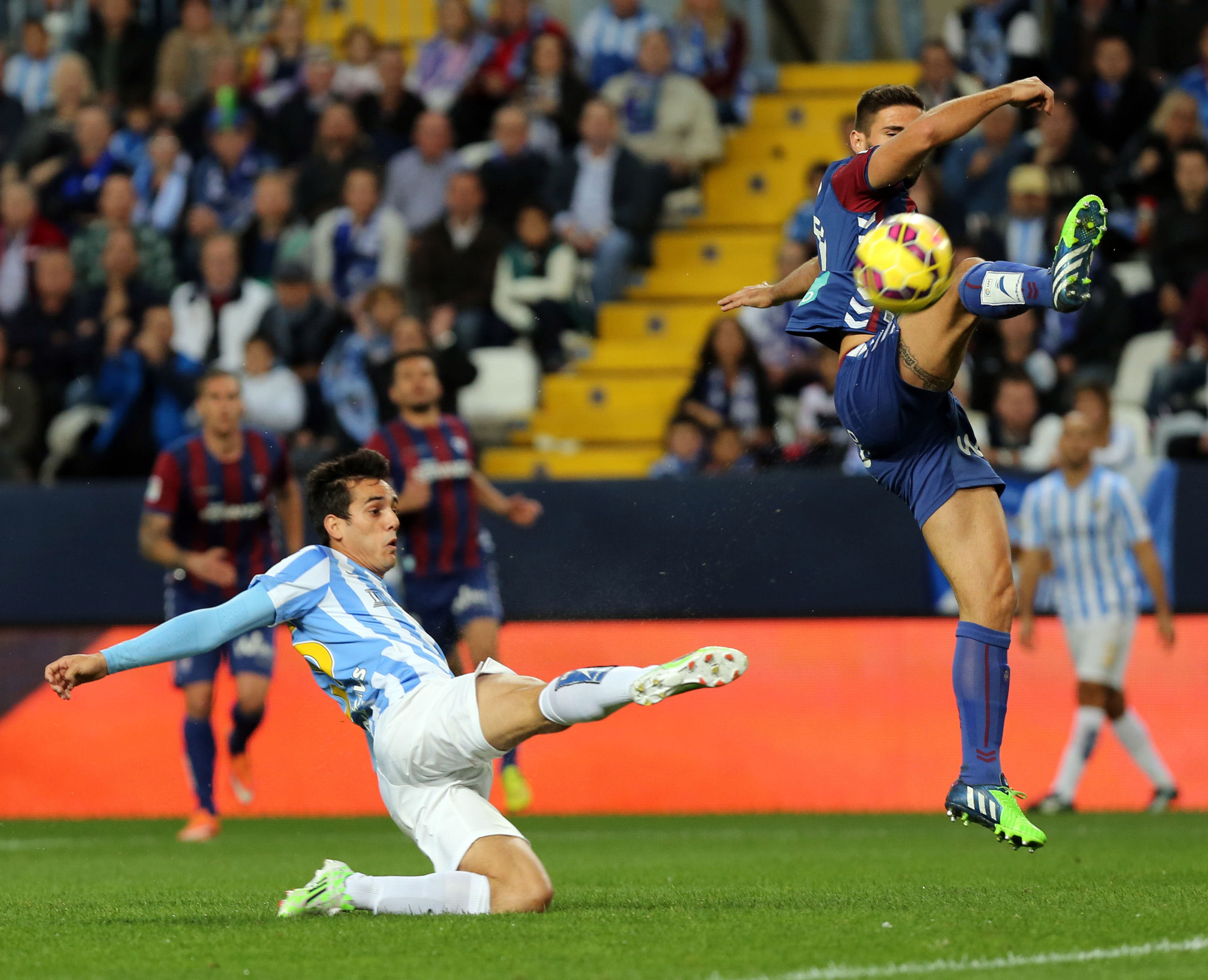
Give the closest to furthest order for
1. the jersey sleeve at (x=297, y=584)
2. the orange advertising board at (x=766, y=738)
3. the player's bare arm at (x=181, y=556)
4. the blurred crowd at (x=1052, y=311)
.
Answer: the jersey sleeve at (x=297, y=584)
the player's bare arm at (x=181, y=556)
the orange advertising board at (x=766, y=738)
the blurred crowd at (x=1052, y=311)

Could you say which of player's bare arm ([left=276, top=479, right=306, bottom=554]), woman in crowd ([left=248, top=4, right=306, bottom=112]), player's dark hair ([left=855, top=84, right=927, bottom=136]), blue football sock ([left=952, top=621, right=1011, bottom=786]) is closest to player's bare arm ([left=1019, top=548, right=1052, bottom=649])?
player's bare arm ([left=276, top=479, right=306, bottom=554])

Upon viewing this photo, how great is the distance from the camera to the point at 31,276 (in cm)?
1383

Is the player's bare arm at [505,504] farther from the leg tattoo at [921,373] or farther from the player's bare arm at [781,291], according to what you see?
the leg tattoo at [921,373]

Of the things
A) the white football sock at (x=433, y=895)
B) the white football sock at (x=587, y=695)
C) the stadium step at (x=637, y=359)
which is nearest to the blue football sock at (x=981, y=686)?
the white football sock at (x=587, y=695)

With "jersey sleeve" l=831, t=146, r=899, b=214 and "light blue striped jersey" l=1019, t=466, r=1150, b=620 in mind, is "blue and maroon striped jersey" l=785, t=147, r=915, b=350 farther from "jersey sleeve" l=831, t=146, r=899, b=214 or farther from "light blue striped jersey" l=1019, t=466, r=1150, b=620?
"light blue striped jersey" l=1019, t=466, r=1150, b=620

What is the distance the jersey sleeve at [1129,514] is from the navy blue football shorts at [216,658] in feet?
14.7

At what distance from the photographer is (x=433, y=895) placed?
5.38 metres

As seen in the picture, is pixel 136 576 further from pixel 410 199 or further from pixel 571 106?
pixel 571 106

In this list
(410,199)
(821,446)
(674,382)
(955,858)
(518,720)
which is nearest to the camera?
(518,720)

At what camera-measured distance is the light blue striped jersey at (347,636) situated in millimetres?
5488

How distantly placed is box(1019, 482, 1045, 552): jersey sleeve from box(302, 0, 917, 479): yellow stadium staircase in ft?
7.93

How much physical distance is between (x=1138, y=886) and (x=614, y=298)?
7778 millimetres

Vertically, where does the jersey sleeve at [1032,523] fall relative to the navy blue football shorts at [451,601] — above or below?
above

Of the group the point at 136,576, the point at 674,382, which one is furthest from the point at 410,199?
the point at 136,576
